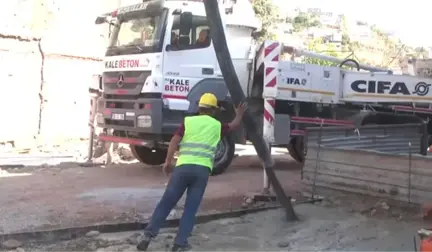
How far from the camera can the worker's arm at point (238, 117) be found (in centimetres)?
610

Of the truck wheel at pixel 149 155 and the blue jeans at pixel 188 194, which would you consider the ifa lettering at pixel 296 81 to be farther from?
the blue jeans at pixel 188 194

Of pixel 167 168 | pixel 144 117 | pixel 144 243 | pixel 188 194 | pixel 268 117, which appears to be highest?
pixel 268 117

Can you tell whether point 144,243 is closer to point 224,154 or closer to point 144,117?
point 144,117

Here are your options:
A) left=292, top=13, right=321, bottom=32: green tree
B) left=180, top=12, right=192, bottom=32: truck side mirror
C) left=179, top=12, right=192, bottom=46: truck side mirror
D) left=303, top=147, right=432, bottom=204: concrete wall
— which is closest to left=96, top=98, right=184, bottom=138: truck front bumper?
left=179, top=12, right=192, bottom=46: truck side mirror

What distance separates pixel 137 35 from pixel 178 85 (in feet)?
4.32

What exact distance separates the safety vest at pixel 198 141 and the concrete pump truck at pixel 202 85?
11.8 feet

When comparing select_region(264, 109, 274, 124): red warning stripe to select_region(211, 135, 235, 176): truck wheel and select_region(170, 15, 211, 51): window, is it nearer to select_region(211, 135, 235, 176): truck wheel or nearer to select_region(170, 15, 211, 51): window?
select_region(211, 135, 235, 176): truck wheel

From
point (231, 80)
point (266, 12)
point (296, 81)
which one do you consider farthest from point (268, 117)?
point (266, 12)

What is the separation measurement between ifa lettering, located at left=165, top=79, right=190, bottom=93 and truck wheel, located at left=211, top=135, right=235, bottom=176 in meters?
1.20

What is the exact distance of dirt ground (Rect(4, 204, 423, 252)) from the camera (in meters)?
5.73

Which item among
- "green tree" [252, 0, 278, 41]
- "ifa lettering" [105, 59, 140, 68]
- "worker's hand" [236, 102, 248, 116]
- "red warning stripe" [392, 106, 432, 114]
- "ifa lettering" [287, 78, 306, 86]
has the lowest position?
"red warning stripe" [392, 106, 432, 114]

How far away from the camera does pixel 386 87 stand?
1156 centimetres

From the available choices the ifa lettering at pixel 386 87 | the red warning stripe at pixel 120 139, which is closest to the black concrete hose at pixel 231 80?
the red warning stripe at pixel 120 139

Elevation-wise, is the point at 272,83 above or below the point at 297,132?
above
